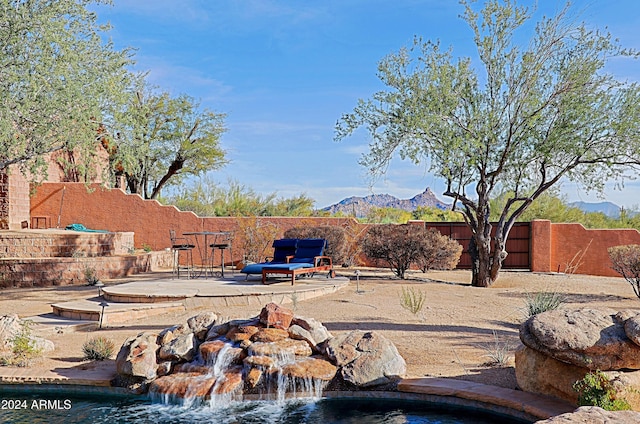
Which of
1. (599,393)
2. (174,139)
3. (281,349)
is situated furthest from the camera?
(174,139)

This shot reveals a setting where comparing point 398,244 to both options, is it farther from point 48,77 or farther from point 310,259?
point 48,77

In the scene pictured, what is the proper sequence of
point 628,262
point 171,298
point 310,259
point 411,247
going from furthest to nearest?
point 411,247
point 310,259
point 628,262
point 171,298

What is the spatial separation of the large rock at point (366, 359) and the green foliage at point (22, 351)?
3.95 metres

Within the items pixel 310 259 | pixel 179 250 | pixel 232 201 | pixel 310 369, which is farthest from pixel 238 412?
pixel 232 201

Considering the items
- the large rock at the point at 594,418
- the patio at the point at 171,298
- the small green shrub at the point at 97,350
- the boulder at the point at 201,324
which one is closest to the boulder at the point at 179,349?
the boulder at the point at 201,324

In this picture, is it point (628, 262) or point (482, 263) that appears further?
point (482, 263)

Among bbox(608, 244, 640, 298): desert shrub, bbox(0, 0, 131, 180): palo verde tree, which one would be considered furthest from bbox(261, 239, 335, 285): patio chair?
bbox(608, 244, 640, 298): desert shrub

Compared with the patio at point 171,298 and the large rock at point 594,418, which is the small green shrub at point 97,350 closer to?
the patio at point 171,298

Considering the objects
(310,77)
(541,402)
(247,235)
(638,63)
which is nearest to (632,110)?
(638,63)

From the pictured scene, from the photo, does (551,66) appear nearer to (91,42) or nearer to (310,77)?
(310,77)

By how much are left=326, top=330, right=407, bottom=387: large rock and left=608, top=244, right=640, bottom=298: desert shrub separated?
320 inches

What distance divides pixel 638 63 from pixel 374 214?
13847mm

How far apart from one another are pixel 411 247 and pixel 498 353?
29.1 ft

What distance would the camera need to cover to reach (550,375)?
630 centimetres
